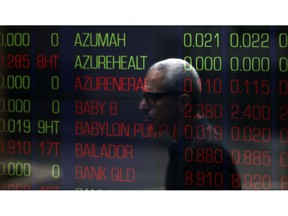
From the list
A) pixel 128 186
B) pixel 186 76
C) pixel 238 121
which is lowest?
pixel 128 186

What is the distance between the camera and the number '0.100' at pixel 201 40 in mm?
3326

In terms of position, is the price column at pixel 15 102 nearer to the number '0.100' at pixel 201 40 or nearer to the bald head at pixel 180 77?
the bald head at pixel 180 77

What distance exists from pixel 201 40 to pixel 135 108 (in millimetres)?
425

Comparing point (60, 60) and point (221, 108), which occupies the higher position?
point (60, 60)

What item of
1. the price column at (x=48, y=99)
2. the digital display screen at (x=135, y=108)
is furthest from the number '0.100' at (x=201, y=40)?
the price column at (x=48, y=99)

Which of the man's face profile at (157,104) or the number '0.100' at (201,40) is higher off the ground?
the number '0.100' at (201,40)

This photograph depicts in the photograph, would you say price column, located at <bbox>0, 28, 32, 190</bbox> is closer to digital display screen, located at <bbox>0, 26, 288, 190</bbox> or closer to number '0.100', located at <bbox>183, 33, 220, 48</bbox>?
digital display screen, located at <bbox>0, 26, 288, 190</bbox>

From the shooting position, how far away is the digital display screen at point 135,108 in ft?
10.9

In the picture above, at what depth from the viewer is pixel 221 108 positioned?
11.0ft

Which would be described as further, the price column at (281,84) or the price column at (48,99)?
the price column at (48,99)

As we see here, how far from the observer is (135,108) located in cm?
338

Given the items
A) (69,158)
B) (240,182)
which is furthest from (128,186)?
(240,182)

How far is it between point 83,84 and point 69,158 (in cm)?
35

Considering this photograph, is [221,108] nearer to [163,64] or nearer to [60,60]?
[163,64]
